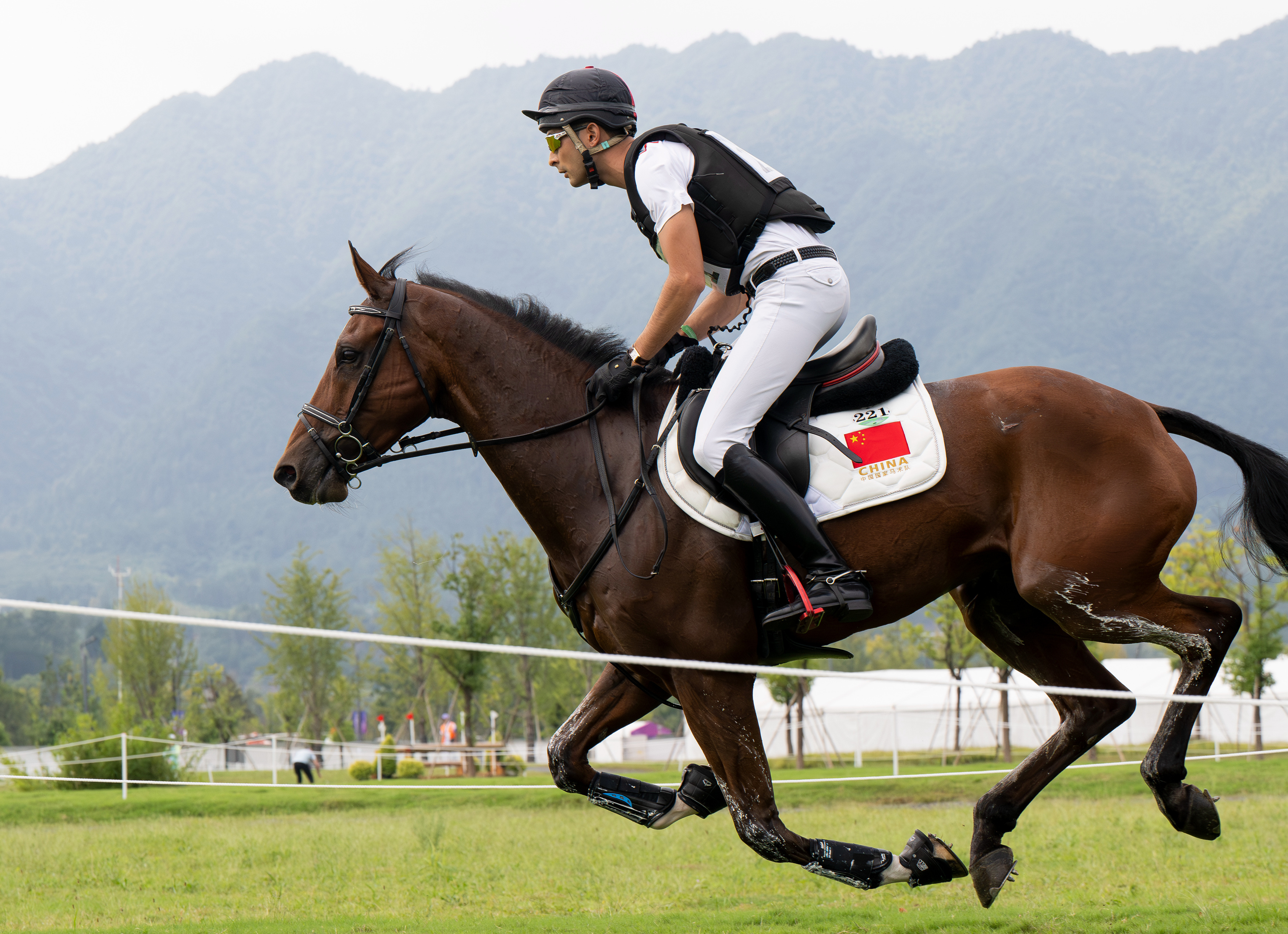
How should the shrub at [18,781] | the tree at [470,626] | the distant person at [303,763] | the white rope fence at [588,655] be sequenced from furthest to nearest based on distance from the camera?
the tree at [470,626], the distant person at [303,763], the shrub at [18,781], the white rope fence at [588,655]

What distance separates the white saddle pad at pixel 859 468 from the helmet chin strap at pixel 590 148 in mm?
1181

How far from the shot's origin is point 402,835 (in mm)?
13633

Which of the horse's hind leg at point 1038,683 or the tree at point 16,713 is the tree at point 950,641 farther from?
the tree at point 16,713

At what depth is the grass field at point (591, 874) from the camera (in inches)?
297

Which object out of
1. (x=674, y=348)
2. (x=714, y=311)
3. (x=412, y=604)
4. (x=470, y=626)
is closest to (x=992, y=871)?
(x=674, y=348)

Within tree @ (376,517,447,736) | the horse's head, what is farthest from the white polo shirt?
tree @ (376,517,447,736)

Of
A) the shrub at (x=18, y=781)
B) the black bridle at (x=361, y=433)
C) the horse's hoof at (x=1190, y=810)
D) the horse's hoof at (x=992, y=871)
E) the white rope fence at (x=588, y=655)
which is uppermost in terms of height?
the black bridle at (x=361, y=433)

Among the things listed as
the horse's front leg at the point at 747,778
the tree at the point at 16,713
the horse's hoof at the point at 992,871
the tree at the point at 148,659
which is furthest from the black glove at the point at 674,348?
the tree at the point at 16,713

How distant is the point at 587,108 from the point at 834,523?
2.01 meters

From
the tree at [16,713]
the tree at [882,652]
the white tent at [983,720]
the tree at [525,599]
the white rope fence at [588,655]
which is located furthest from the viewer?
the tree at [16,713]

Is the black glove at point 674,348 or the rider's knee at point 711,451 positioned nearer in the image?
the rider's knee at point 711,451

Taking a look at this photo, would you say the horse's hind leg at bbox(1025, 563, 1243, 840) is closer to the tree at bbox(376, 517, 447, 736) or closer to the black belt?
the black belt

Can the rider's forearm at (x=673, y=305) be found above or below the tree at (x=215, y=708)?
above

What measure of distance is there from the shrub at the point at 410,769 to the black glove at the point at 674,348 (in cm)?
2445
